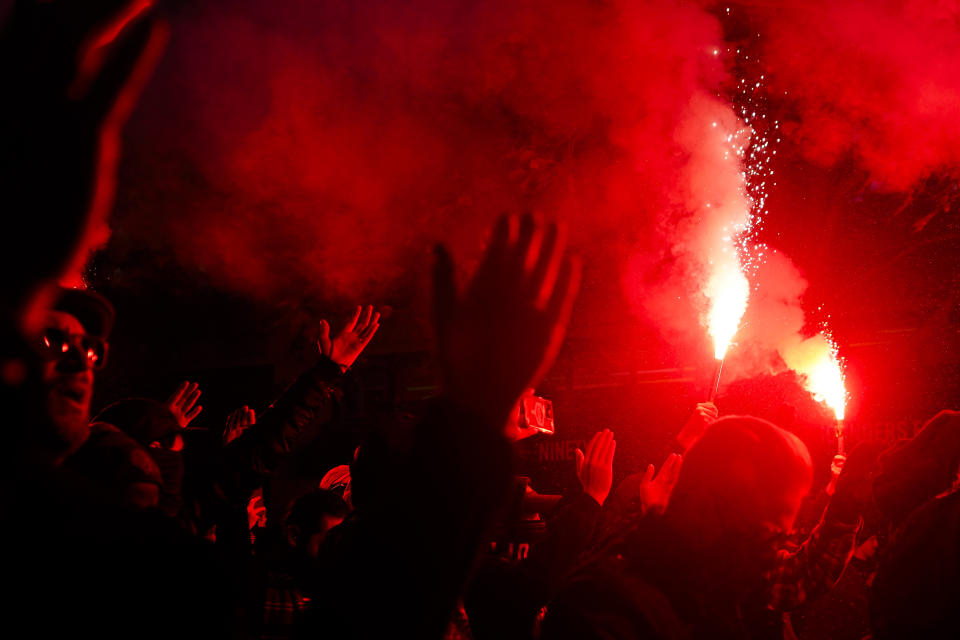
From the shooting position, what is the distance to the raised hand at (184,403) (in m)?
4.32

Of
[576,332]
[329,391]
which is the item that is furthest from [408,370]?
[329,391]

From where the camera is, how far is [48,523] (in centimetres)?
81

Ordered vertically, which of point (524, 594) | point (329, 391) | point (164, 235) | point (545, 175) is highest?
point (545, 175)

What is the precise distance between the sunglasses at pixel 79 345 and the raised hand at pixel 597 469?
2354 mm

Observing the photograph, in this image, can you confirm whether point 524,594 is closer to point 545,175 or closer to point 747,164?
point 545,175

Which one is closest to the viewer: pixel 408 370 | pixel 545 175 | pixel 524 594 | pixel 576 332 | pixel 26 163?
pixel 26 163

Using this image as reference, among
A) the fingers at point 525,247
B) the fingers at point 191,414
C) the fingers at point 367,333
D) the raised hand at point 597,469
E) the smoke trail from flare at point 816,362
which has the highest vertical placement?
the smoke trail from flare at point 816,362

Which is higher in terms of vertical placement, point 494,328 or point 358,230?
point 358,230

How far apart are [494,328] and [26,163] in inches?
21.8

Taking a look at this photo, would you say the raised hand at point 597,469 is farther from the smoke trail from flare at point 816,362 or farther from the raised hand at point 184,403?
the smoke trail from flare at point 816,362

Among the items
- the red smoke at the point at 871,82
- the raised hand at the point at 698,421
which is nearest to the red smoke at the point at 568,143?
the red smoke at the point at 871,82

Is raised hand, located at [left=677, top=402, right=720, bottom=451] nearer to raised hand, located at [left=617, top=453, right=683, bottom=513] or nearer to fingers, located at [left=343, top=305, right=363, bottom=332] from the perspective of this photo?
raised hand, located at [left=617, top=453, right=683, bottom=513]

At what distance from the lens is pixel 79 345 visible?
150 cm

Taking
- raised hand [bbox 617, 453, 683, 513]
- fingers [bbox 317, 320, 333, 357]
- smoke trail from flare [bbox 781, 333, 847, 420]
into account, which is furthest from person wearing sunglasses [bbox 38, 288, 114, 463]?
smoke trail from flare [bbox 781, 333, 847, 420]
